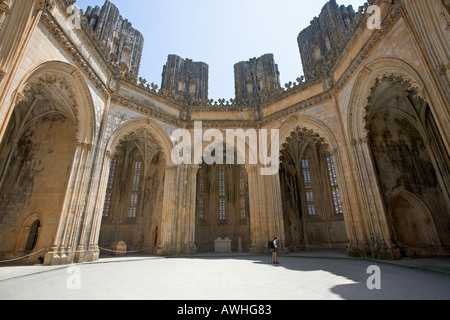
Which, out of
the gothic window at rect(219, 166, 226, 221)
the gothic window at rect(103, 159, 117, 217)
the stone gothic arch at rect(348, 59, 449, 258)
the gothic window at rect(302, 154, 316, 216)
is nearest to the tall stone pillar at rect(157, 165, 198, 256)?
the gothic window at rect(219, 166, 226, 221)

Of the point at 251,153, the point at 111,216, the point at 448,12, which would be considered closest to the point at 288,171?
the point at 251,153

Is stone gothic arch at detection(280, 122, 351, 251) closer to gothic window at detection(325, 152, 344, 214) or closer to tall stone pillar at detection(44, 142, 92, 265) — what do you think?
gothic window at detection(325, 152, 344, 214)

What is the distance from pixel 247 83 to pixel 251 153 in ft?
42.6

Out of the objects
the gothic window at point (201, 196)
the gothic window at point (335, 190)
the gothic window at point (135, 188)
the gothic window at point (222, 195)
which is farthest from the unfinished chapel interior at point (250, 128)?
the gothic window at point (222, 195)

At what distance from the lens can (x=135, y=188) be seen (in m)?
21.3

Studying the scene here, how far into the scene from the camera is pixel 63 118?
13258 millimetres

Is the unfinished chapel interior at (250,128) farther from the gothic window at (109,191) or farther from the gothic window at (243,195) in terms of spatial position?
the gothic window at (243,195)

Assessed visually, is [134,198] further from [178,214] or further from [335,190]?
[335,190]

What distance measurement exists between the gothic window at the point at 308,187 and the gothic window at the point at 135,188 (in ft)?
54.3

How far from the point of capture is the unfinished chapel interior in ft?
25.9

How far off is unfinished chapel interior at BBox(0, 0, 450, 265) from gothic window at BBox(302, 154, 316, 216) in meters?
0.26

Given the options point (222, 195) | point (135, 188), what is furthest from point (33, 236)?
point (222, 195)

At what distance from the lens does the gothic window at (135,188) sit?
2056 cm

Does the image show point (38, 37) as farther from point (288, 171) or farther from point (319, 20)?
point (319, 20)
